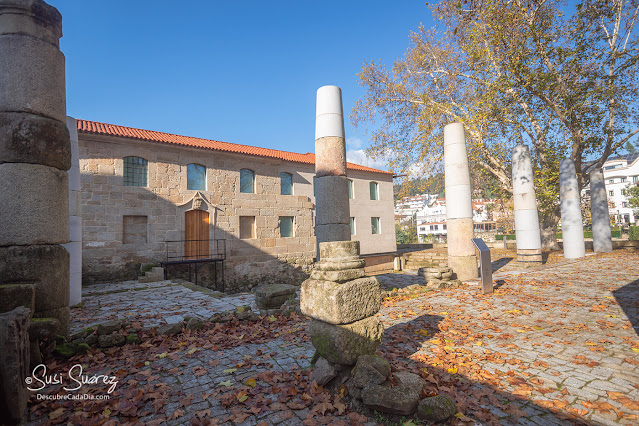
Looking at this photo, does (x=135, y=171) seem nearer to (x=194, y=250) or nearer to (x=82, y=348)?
(x=194, y=250)

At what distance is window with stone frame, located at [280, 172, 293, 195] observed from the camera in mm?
19219

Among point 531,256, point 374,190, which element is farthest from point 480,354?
point 374,190

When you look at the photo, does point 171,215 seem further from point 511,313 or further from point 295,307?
point 511,313

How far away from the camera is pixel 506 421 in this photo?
2748mm

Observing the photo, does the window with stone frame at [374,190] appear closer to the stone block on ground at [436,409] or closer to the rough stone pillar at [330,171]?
the rough stone pillar at [330,171]

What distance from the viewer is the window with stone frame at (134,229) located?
13523 mm

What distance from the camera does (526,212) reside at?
13.5 m

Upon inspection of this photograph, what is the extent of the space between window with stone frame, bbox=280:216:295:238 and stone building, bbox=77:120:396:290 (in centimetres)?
4

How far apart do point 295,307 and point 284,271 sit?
11.1m

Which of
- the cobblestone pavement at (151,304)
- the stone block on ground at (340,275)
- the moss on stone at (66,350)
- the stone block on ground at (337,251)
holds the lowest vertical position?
the cobblestone pavement at (151,304)

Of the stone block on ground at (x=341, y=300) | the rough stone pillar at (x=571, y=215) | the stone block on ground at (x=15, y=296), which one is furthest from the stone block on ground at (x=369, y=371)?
the rough stone pillar at (x=571, y=215)

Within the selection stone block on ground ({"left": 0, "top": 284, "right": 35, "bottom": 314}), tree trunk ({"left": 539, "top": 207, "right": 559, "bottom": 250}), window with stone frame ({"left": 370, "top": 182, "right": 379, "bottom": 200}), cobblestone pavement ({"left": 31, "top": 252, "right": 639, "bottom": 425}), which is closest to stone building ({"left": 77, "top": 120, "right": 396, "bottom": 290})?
window with stone frame ({"left": 370, "top": 182, "right": 379, "bottom": 200})

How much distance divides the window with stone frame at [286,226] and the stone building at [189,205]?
0.04 meters

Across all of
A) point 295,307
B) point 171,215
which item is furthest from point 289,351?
point 171,215
